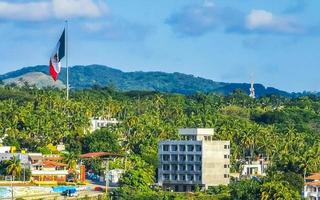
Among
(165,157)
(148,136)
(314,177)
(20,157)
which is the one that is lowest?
(314,177)

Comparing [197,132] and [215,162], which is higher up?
[197,132]

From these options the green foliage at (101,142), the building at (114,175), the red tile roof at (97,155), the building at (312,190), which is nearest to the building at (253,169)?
the red tile roof at (97,155)

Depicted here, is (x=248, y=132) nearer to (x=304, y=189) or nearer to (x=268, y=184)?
(x=304, y=189)

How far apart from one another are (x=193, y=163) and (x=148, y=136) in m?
16.1

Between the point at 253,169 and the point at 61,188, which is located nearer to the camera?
the point at 61,188

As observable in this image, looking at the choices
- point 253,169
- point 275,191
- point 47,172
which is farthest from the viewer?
point 253,169

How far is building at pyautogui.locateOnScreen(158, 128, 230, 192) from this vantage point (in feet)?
333

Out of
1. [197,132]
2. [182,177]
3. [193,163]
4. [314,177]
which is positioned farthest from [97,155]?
[314,177]

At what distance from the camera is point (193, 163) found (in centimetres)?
10181

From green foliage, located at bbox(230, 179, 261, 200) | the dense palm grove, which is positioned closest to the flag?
the dense palm grove

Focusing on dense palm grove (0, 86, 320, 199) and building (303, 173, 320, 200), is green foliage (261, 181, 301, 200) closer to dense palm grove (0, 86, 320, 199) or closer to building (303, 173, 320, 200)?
dense palm grove (0, 86, 320, 199)

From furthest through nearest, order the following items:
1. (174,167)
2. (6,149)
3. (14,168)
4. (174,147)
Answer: (6,149) → (174,147) → (174,167) → (14,168)

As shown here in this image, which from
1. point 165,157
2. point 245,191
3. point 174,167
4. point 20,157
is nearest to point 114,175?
point 165,157

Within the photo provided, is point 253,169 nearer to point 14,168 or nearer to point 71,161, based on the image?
point 71,161
